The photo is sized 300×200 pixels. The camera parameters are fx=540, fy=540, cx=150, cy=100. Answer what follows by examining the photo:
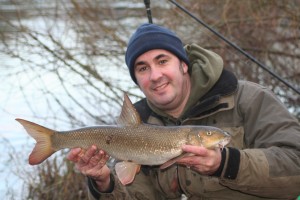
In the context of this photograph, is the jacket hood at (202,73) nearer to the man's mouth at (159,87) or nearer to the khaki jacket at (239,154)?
the khaki jacket at (239,154)

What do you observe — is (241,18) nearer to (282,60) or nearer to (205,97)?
(282,60)

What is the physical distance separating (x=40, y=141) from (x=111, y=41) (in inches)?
147

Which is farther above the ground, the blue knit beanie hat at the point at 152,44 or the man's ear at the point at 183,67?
the blue knit beanie hat at the point at 152,44

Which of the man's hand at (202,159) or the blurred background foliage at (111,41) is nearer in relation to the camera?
the man's hand at (202,159)

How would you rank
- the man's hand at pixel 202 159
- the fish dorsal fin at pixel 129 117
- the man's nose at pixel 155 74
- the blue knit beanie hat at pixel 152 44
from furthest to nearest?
the blue knit beanie hat at pixel 152 44, the man's nose at pixel 155 74, the fish dorsal fin at pixel 129 117, the man's hand at pixel 202 159

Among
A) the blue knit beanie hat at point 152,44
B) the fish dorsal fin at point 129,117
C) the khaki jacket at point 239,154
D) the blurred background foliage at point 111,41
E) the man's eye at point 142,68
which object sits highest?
the blurred background foliage at point 111,41

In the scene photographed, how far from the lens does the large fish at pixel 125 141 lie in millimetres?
3098

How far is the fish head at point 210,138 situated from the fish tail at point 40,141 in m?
0.91

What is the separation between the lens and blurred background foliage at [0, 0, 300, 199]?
6.55 metres

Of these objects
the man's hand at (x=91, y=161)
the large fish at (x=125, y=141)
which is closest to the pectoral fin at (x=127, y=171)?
the large fish at (x=125, y=141)

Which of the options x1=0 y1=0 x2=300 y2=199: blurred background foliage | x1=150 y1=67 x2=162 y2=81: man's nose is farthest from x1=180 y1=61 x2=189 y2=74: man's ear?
x1=0 y1=0 x2=300 y2=199: blurred background foliage

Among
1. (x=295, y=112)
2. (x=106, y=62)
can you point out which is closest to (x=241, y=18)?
(x=295, y=112)

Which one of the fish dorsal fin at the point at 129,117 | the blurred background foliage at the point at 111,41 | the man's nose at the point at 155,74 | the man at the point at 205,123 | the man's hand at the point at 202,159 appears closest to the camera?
the man's hand at the point at 202,159

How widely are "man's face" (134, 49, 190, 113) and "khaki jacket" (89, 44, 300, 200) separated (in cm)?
13
